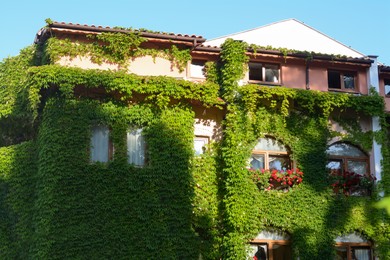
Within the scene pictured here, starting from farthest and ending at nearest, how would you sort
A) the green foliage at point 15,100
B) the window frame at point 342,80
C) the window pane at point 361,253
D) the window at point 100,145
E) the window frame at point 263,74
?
the window frame at point 342,80
the window frame at point 263,74
the green foliage at point 15,100
the window pane at point 361,253
the window at point 100,145

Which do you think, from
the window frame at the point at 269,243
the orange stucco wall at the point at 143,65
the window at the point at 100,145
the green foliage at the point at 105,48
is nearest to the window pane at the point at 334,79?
the orange stucco wall at the point at 143,65

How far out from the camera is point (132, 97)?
1761cm

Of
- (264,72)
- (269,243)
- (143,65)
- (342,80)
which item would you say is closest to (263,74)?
(264,72)

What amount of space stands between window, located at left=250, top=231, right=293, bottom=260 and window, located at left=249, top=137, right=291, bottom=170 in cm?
237

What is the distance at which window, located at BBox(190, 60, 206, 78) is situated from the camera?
1950cm

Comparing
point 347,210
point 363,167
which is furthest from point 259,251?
point 363,167

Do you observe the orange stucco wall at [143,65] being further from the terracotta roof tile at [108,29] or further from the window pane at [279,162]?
the window pane at [279,162]

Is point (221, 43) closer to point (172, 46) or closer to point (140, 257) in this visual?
point (172, 46)

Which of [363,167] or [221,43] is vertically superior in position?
[221,43]

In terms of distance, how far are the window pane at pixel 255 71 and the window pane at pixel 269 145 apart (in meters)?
2.49

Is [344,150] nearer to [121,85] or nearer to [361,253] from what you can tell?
[361,253]

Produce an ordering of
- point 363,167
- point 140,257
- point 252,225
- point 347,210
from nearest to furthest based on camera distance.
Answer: point 140,257
point 252,225
point 347,210
point 363,167

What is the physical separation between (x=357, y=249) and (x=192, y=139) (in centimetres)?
689

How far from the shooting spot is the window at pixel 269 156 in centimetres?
1872
